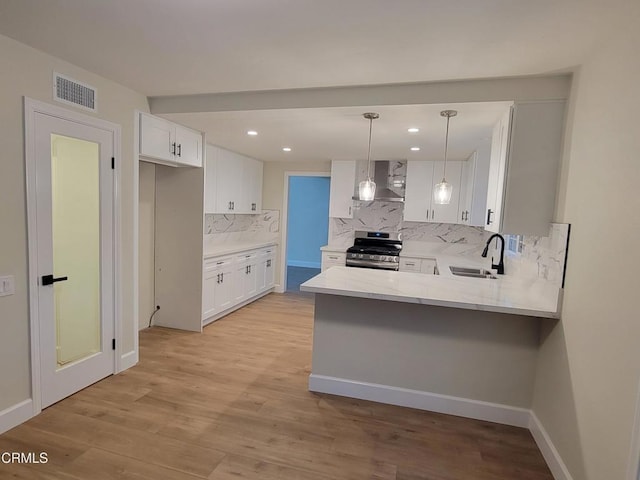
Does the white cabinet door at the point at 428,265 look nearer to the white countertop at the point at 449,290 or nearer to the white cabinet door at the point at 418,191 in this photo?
the white cabinet door at the point at 418,191

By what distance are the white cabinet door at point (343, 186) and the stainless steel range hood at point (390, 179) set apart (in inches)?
8.0

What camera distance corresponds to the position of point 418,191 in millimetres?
5391

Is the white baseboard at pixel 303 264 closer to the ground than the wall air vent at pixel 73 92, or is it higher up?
closer to the ground

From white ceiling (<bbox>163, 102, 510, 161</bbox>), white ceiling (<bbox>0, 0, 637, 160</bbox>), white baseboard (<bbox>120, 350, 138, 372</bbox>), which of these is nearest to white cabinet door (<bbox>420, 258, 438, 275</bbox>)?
white ceiling (<bbox>163, 102, 510, 161</bbox>)

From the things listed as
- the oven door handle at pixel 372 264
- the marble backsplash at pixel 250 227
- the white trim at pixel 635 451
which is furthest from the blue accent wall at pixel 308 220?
the white trim at pixel 635 451

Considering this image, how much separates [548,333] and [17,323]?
142 inches

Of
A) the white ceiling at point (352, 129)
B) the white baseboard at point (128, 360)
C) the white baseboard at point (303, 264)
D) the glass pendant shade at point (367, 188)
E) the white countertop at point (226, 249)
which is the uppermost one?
the white ceiling at point (352, 129)

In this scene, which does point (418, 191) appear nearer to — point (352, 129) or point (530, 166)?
point (352, 129)

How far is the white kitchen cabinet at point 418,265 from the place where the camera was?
16.6ft

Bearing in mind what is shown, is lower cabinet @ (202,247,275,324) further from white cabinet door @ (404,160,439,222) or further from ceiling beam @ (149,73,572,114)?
white cabinet door @ (404,160,439,222)

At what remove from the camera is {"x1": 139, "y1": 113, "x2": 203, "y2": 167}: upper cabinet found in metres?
3.27

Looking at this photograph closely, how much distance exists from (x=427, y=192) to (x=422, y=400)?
3.36 m

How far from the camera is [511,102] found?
253cm

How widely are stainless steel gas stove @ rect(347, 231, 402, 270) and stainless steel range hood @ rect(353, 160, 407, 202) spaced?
0.66 m
